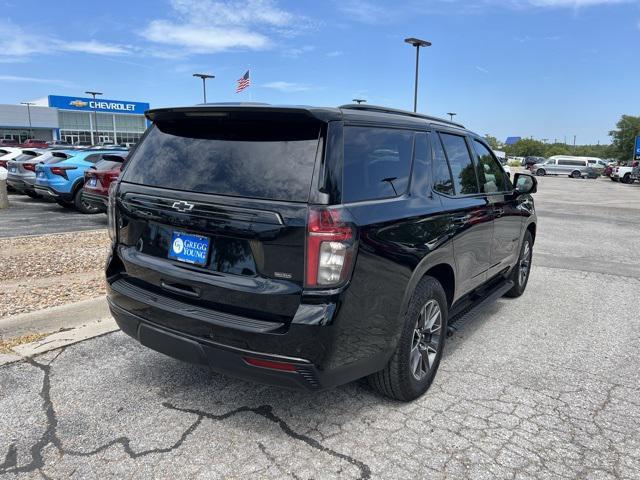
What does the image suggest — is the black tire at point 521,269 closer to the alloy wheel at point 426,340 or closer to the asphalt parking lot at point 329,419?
the asphalt parking lot at point 329,419

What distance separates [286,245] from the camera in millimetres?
2479

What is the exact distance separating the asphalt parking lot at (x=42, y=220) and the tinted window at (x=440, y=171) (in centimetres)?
806

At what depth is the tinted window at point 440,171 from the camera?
3566mm

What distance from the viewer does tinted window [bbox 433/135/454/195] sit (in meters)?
3.57

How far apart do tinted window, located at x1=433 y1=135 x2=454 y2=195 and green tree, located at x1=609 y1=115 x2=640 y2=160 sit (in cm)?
7586

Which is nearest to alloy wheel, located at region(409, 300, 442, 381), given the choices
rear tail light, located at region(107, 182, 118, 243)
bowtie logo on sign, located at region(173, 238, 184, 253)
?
bowtie logo on sign, located at region(173, 238, 184, 253)

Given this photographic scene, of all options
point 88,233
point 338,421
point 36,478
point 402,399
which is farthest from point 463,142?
point 88,233

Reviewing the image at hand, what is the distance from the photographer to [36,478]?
245 centimetres

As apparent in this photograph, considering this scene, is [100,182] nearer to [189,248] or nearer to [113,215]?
[113,215]

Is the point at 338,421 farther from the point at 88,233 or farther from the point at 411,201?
the point at 88,233

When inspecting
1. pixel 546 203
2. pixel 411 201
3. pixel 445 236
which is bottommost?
pixel 546 203

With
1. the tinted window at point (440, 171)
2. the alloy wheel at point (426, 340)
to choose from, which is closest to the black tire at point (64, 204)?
the tinted window at point (440, 171)

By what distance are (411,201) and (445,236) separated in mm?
430

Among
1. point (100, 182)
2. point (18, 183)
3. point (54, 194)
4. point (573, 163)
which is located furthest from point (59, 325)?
point (573, 163)
